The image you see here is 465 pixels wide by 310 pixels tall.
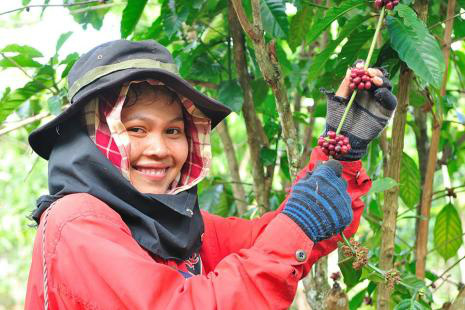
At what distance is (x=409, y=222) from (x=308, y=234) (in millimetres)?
4558

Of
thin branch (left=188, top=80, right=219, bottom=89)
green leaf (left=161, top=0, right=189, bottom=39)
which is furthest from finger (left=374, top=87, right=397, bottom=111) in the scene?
thin branch (left=188, top=80, right=219, bottom=89)

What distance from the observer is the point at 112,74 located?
1757 mm

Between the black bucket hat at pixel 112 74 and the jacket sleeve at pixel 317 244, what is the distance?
35cm

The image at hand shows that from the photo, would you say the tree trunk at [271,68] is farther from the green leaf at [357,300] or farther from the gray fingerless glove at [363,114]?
the green leaf at [357,300]

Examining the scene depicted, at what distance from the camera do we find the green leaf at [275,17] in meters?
2.25

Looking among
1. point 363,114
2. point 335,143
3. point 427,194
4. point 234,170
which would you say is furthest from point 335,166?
point 234,170

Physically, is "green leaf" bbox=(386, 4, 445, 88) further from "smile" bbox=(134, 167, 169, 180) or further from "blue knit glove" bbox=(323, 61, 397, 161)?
"smile" bbox=(134, 167, 169, 180)

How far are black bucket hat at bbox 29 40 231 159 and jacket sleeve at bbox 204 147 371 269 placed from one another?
1.16ft

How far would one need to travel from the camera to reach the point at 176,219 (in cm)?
181

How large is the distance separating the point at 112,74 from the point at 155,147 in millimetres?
208

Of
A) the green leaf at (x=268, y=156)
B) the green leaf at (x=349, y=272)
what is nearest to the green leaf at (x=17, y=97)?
the green leaf at (x=268, y=156)

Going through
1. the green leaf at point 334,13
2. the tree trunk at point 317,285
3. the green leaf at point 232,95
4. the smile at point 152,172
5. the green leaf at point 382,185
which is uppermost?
the green leaf at point 334,13

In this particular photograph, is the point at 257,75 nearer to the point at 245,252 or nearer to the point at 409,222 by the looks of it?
the point at 245,252

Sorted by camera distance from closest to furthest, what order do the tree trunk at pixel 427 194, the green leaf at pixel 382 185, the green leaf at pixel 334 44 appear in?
the green leaf at pixel 382 185
the green leaf at pixel 334 44
the tree trunk at pixel 427 194
